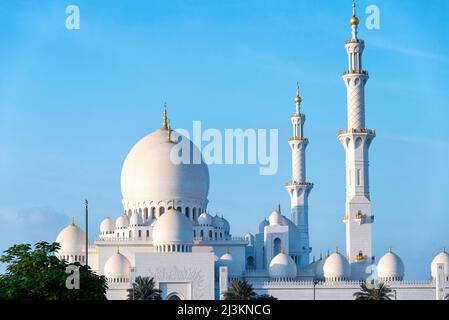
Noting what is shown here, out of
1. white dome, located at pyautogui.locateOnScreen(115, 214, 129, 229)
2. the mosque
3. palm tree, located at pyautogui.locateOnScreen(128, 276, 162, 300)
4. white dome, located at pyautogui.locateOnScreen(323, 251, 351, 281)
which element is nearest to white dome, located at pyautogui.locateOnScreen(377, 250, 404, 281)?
the mosque

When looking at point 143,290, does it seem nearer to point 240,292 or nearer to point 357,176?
point 240,292

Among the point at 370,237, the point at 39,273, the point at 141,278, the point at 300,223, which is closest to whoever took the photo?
the point at 39,273

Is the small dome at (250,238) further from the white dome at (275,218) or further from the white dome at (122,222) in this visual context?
the white dome at (122,222)

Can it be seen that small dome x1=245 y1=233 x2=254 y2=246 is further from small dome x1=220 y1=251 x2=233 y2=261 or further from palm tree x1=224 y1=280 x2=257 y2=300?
palm tree x1=224 y1=280 x2=257 y2=300

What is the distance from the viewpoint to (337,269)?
64.4 meters

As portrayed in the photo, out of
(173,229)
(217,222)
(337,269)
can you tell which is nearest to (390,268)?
(337,269)

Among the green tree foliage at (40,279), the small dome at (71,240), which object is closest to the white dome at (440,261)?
the small dome at (71,240)

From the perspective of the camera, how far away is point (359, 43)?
218 ft

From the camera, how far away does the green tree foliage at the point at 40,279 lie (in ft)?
123

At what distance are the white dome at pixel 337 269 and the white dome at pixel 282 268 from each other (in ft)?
6.62

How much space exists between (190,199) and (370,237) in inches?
460

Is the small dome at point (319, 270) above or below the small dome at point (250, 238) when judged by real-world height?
below
